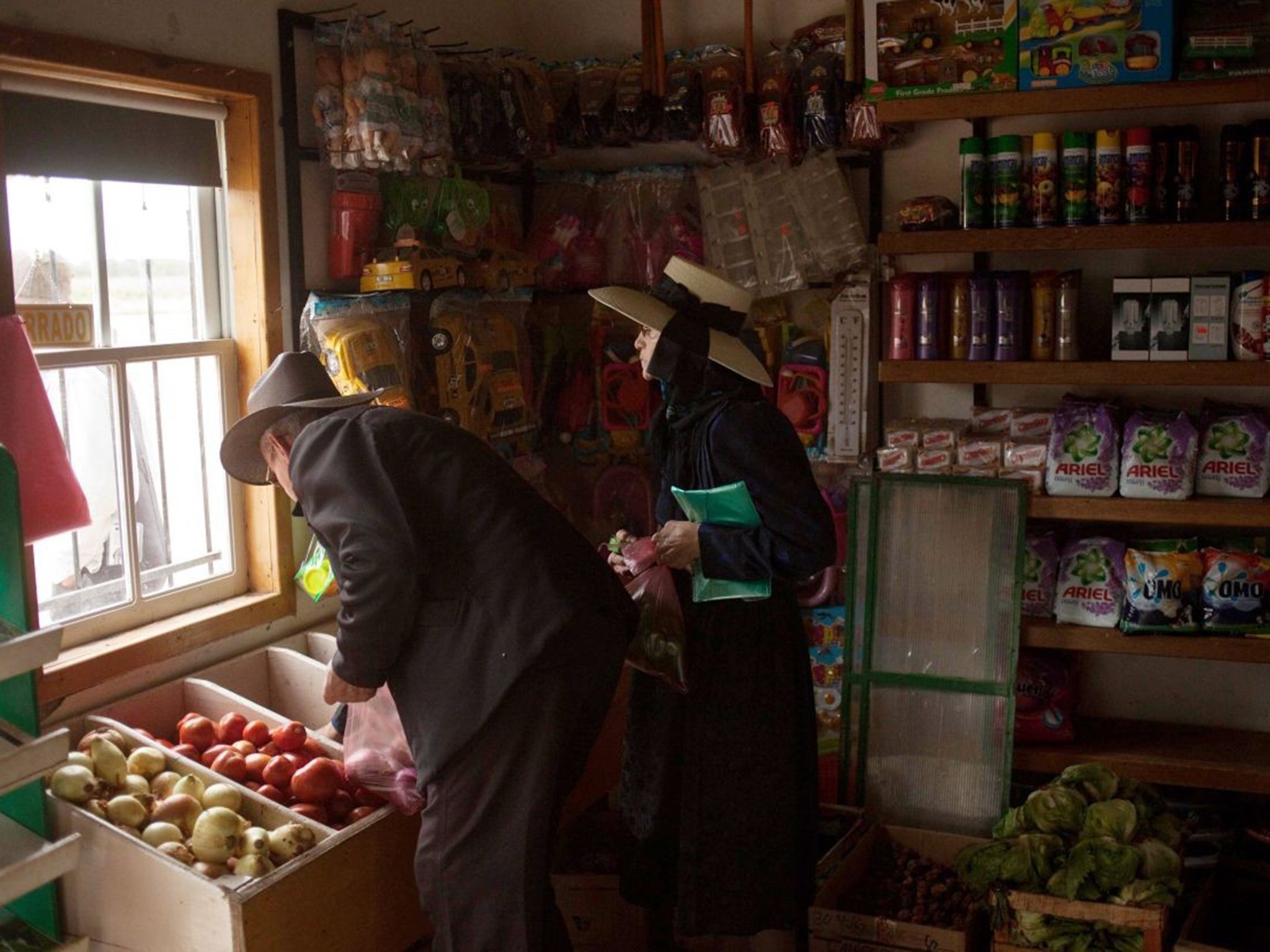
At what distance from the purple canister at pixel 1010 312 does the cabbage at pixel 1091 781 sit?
3.79 feet

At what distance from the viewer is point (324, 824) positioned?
2750 millimetres

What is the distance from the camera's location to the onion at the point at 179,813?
2.58 meters

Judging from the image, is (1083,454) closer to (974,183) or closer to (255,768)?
(974,183)

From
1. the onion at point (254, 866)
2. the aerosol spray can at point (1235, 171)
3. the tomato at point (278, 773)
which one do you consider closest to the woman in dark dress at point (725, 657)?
the tomato at point (278, 773)

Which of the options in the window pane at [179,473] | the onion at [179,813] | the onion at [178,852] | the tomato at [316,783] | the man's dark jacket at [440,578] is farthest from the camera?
the window pane at [179,473]

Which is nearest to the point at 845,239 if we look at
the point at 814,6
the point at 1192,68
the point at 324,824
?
the point at 814,6

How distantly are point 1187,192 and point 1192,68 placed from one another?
32 centimetres

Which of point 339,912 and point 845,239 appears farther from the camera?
point 845,239

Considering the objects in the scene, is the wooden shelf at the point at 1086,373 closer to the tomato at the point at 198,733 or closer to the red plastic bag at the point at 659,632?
the red plastic bag at the point at 659,632

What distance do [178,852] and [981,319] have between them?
99.3 inches

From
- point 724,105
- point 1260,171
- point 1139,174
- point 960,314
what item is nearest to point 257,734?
point 960,314

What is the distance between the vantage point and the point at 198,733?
9.78ft

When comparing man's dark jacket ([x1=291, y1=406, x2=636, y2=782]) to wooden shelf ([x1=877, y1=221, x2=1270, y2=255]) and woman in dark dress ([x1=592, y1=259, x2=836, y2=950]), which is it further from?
wooden shelf ([x1=877, y1=221, x2=1270, y2=255])

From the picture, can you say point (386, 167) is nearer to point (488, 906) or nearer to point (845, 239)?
point (845, 239)
